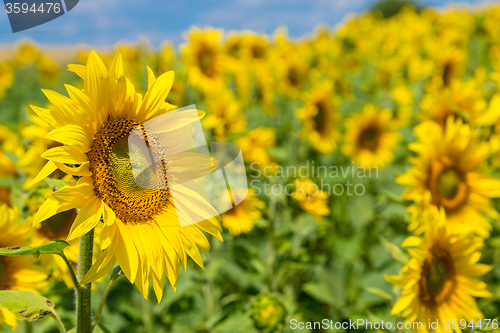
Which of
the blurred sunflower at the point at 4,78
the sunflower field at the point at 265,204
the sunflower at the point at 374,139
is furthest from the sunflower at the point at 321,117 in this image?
the blurred sunflower at the point at 4,78

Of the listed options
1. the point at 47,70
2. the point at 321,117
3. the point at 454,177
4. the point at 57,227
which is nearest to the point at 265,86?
the point at 321,117

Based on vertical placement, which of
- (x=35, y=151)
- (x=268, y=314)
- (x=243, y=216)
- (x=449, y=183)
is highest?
(x=35, y=151)

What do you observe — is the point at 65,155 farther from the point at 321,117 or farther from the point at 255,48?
the point at 255,48

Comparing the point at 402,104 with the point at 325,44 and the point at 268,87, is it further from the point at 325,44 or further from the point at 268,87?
the point at 325,44

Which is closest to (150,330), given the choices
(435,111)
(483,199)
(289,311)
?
(289,311)

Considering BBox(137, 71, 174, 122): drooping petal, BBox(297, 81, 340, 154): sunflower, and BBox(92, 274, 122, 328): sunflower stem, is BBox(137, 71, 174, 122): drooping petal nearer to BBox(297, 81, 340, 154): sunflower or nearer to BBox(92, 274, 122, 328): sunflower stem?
BBox(92, 274, 122, 328): sunflower stem

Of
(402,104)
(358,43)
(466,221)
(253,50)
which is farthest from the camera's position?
(358,43)

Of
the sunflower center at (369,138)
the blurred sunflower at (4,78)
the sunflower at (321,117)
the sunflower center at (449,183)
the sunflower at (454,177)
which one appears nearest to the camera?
the sunflower at (454,177)

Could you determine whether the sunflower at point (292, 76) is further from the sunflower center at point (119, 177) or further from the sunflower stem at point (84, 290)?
the sunflower stem at point (84, 290)
